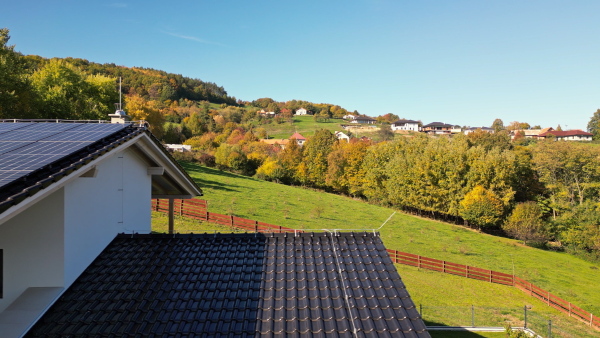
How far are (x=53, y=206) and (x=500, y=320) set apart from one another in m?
19.2

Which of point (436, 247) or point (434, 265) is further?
point (436, 247)

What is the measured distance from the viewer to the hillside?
26.6 meters

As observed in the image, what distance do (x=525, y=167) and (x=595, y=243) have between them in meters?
13.7

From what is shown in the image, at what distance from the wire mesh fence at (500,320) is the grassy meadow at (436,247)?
9.8 inches

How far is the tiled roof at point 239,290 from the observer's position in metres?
4.49

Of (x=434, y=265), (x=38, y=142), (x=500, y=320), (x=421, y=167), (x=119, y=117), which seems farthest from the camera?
(x=421, y=167)

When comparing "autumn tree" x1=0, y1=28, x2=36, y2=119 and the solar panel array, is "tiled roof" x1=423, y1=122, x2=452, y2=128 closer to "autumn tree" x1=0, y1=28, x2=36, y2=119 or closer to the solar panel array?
"autumn tree" x1=0, y1=28, x2=36, y2=119

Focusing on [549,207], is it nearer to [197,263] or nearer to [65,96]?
[197,263]

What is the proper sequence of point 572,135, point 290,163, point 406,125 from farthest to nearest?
point 406,125 → point 572,135 → point 290,163

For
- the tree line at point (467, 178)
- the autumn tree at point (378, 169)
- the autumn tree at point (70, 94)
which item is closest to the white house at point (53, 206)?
the autumn tree at point (70, 94)

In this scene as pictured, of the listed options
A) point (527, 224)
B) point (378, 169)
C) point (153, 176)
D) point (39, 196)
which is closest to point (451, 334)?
point (153, 176)

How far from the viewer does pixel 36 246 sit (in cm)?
516

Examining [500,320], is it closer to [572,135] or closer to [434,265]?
[434,265]

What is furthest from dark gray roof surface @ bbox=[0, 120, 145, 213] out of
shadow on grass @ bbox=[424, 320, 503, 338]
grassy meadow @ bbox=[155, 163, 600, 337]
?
grassy meadow @ bbox=[155, 163, 600, 337]
